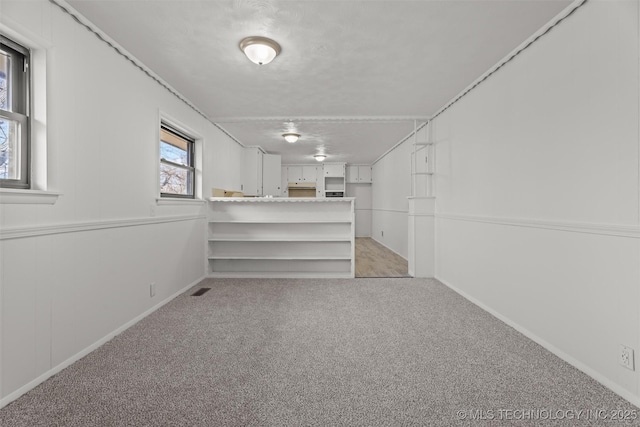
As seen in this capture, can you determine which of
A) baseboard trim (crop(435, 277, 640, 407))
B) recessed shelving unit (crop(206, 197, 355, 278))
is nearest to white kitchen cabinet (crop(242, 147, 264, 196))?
recessed shelving unit (crop(206, 197, 355, 278))

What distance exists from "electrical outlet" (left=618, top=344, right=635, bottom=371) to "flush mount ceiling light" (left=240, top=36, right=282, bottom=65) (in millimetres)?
3057

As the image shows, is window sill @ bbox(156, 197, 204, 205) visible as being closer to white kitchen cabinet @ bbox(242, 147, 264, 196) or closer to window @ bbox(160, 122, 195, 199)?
window @ bbox(160, 122, 195, 199)

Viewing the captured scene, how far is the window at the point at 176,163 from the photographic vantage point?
3.34 metres

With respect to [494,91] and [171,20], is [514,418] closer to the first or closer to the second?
[494,91]

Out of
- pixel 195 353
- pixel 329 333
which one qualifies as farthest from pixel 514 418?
pixel 195 353

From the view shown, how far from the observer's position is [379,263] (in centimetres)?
527

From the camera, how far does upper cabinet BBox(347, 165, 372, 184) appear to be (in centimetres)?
902

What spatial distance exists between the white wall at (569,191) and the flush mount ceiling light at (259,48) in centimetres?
208

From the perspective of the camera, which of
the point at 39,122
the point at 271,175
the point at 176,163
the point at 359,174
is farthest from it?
the point at 359,174

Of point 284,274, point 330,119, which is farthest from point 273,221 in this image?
point 330,119

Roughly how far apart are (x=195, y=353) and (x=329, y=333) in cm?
102

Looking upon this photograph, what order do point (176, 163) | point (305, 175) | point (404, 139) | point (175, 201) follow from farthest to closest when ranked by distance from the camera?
point (305, 175), point (404, 139), point (176, 163), point (175, 201)

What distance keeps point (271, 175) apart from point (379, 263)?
3.47m

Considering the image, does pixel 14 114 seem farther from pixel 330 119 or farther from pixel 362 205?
pixel 362 205
